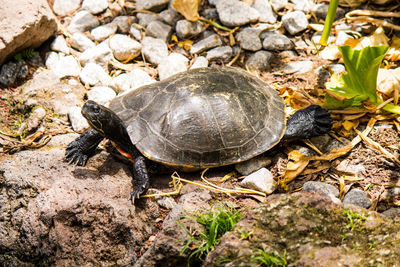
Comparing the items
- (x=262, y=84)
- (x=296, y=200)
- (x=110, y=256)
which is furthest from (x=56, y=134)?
(x=296, y=200)

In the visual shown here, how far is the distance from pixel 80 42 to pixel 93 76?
0.67 meters

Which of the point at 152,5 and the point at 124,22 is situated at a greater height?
the point at 152,5

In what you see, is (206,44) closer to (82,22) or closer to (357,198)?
(82,22)

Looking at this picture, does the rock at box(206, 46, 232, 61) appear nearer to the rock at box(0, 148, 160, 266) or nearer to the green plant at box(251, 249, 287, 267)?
the rock at box(0, 148, 160, 266)

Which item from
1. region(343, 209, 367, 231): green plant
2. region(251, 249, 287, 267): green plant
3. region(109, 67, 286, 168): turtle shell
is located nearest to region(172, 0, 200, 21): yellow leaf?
region(109, 67, 286, 168): turtle shell

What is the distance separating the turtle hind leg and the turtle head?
1685mm

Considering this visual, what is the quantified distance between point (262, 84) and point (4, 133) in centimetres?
284

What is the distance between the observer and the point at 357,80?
3.12 meters

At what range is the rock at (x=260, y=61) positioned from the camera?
4125 mm

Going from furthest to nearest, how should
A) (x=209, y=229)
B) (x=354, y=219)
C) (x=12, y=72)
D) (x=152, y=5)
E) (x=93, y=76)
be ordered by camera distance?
1. (x=152, y=5)
2. (x=93, y=76)
3. (x=12, y=72)
4. (x=209, y=229)
5. (x=354, y=219)

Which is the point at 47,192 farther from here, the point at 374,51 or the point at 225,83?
the point at 374,51

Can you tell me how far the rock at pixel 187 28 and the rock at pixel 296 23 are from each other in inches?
47.1

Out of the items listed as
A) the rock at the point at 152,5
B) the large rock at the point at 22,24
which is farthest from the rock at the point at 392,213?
the large rock at the point at 22,24

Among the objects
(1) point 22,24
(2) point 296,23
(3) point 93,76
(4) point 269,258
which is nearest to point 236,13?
(2) point 296,23
